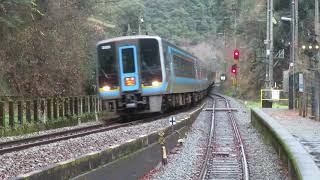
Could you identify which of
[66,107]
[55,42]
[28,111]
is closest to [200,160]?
[28,111]

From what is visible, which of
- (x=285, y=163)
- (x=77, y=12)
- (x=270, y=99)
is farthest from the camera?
(x=270, y=99)

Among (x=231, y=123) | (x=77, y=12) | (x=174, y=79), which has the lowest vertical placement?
(x=231, y=123)

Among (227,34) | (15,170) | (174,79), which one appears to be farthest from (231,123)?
(227,34)

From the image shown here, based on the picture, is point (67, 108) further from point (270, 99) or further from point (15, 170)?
point (15, 170)

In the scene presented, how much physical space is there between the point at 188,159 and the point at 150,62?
8248 mm

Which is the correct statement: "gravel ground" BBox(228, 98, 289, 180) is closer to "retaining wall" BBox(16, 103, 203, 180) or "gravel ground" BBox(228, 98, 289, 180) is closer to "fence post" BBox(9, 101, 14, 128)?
"retaining wall" BBox(16, 103, 203, 180)

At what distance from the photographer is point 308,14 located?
45312 millimetres

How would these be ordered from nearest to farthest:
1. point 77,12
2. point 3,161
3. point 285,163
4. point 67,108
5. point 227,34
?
point 3,161
point 285,163
point 67,108
point 77,12
point 227,34

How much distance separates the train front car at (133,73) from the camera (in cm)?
2131

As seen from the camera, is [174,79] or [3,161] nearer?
[3,161]

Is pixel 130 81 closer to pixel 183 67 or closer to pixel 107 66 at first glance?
pixel 107 66

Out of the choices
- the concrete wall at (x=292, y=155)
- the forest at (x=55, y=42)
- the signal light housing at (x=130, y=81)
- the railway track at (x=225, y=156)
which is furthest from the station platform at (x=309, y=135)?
the forest at (x=55, y=42)

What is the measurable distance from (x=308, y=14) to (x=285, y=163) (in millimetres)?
35769

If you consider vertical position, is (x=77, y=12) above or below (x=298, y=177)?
above
